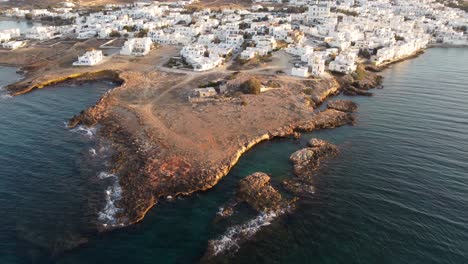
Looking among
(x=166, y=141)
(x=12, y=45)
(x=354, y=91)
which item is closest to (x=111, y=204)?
(x=166, y=141)

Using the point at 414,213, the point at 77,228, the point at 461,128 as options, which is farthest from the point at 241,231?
the point at 461,128

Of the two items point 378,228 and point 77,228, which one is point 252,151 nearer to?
point 378,228

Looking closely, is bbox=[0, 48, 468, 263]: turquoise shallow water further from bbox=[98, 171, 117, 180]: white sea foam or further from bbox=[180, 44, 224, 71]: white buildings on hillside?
bbox=[180, 44, 224, 71]: white buildings on hillside

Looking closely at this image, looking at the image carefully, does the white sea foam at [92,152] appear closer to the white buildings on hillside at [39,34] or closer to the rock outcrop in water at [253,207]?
the rock outcrop in water at [253,207]

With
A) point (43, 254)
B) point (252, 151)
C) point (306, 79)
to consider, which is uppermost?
point (306, 79)

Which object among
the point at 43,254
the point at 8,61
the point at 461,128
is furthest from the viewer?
the point at 8,61

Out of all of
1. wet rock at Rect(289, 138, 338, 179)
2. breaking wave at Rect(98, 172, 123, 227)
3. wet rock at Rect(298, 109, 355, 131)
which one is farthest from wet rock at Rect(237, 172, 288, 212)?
wet rock at Rect(298, 109, 355, 131)

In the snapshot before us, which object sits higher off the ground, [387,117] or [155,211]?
[387,117]

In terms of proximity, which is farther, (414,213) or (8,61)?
(8,61)
